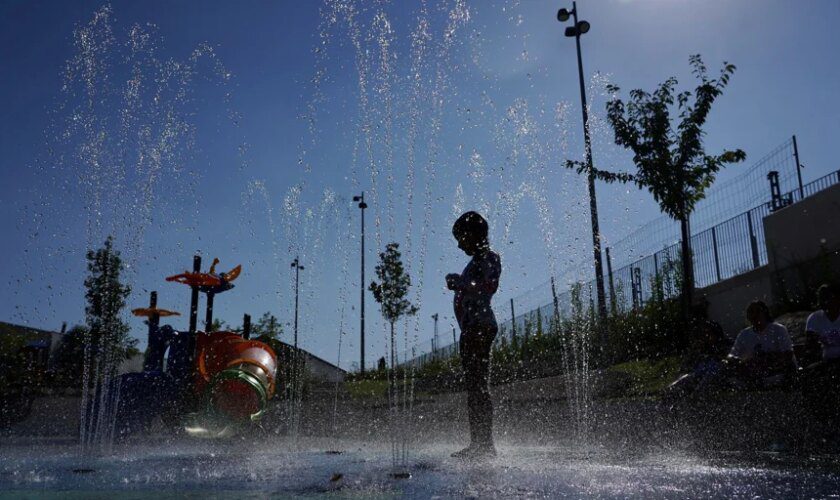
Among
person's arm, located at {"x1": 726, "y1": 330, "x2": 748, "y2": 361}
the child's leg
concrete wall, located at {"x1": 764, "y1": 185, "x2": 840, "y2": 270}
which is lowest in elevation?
the child's leg

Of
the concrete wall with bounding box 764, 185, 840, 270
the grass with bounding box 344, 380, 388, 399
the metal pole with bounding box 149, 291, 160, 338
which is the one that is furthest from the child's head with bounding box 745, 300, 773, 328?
the grass with bounding box 344, 380, 388, 399

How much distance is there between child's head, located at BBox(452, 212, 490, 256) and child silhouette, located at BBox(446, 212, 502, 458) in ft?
0.23

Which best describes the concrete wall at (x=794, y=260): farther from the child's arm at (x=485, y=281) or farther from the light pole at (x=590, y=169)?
the child's arm at (x=485, y=281)

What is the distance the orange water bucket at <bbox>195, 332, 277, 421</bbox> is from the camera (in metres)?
6.30

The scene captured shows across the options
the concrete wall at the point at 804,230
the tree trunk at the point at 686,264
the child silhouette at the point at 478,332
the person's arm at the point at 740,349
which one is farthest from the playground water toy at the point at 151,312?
the concrete wall at the point at 804,230

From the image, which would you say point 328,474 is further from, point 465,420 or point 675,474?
point 465,420

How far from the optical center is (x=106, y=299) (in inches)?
590

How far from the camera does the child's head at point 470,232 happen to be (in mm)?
4992

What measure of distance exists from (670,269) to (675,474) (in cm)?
1183

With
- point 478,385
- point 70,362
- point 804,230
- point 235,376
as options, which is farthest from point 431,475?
point 70,362

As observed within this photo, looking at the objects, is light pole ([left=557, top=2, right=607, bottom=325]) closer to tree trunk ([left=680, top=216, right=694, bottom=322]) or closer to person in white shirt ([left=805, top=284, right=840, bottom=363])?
tree trunk ([left=680, top=216, right=694, bottom=322])

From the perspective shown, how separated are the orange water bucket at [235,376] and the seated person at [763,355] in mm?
4673

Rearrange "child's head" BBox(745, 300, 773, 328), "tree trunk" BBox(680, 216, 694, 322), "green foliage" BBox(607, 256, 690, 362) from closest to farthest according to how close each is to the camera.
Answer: "child's head" BBox(745, 300, 773, 328), "tree trunk" BBox(680, 216, 694, 322), "green foliage" BBox(607, 256, 690, 362)

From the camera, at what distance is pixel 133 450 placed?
6.16 m
